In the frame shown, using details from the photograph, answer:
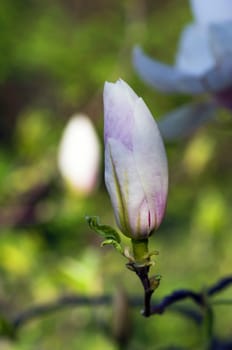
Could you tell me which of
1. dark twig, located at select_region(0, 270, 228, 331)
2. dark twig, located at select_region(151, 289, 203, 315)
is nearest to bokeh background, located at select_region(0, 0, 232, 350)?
dark twig, located at select_region(0, 270, 228, 331)

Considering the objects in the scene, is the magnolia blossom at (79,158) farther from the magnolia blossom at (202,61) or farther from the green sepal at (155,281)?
the green sepal at (155,281)

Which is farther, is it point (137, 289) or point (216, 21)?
point (137, 289)

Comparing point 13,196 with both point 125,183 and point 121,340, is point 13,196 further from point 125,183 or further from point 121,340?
point 125,183

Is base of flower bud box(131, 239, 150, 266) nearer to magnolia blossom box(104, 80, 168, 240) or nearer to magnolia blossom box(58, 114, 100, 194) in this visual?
magnolia blossom box(104, 80, 168, 240)

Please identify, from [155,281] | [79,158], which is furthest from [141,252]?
[79,158]

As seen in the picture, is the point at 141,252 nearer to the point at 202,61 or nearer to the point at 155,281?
the point at 155,281

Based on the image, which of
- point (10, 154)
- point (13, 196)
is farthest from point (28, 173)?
point (10, 154)

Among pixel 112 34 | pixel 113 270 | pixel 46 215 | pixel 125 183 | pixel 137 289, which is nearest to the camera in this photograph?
pixel 125 183
